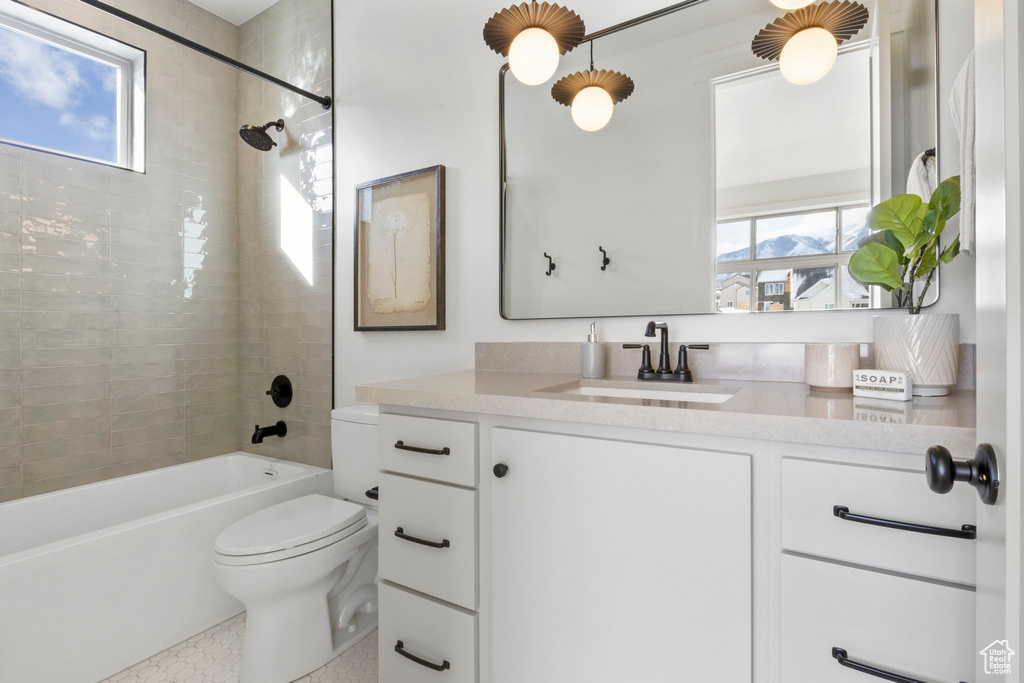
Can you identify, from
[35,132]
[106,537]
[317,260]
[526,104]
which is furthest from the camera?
[317,260]

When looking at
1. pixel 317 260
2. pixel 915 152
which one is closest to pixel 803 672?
pixel 915 152

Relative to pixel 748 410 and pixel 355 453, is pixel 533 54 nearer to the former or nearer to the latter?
Result: pixel 748 410

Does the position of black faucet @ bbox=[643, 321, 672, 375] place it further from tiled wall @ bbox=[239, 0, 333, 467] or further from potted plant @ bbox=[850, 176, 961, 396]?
tiled wall @ bbox=[239, 0, 333, 467]

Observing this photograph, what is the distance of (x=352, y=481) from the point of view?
1.95 meters

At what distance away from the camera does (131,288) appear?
7.75 ft

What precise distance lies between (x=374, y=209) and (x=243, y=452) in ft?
4.96

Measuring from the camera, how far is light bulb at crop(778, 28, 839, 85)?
126cm

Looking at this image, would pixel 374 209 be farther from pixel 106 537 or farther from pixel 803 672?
pixel 803 672

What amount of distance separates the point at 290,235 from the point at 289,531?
1.56 metres

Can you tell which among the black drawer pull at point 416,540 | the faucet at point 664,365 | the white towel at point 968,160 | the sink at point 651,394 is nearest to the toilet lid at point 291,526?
the black drawer pull at point 416,540

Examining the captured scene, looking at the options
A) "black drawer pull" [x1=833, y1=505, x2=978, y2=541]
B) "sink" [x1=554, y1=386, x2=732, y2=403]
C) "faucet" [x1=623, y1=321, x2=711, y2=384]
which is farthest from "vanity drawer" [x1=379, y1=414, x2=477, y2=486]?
"black drawer pull" [x1=833, y1=505, x2=978, y2=541]

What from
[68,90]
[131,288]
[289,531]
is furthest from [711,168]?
[68,90]

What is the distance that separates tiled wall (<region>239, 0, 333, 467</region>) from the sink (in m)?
1.42

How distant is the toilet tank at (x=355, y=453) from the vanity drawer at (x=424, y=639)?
620 mm
